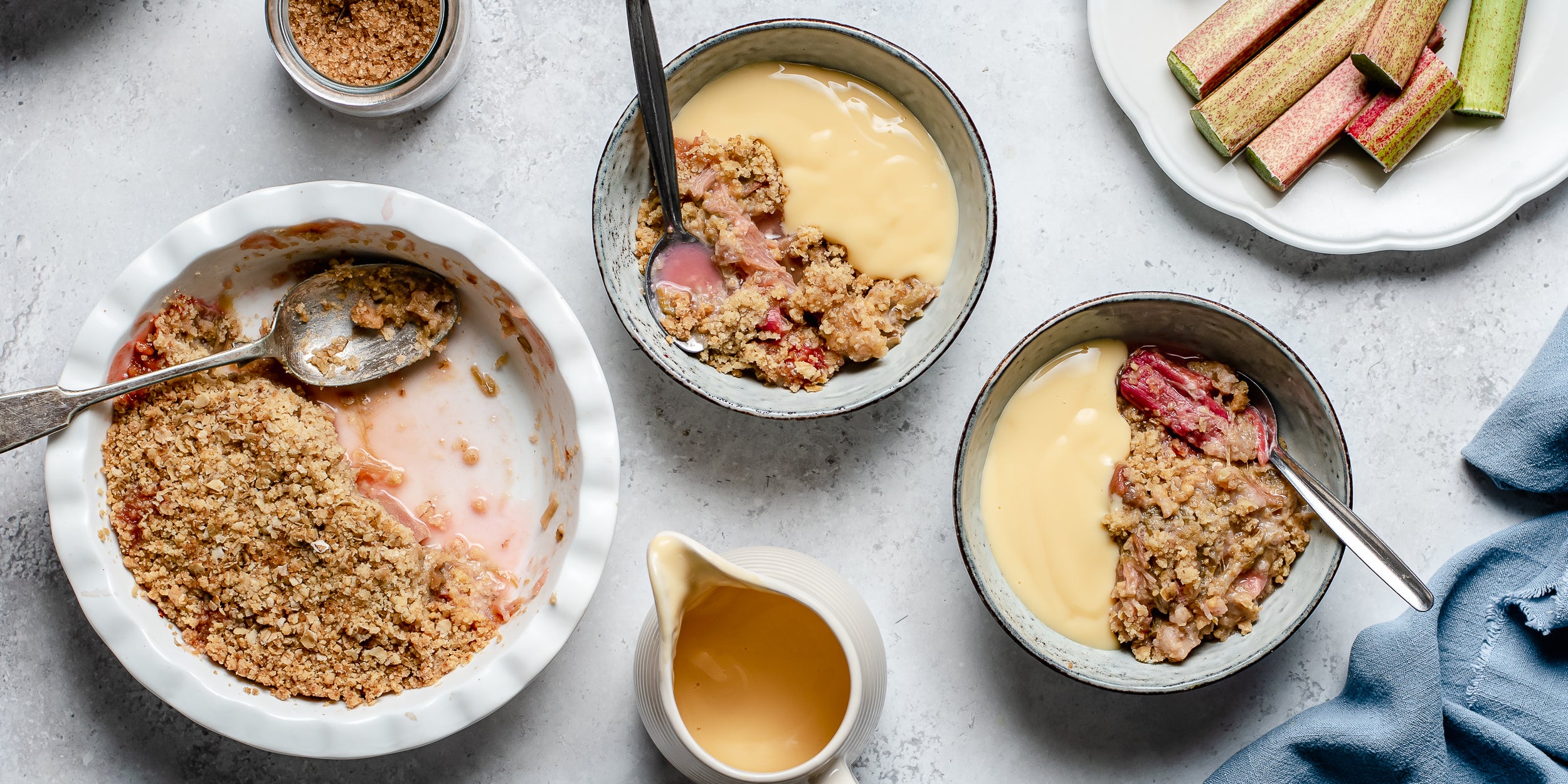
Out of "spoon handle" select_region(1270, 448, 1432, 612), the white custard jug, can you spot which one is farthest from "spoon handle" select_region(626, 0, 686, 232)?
"spoon handle" select_region(1270, 448, 1432, 612)

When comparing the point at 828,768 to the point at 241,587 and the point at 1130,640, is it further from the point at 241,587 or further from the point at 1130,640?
the point at 241,587

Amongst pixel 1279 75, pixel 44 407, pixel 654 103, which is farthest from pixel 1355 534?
pixel 44 407

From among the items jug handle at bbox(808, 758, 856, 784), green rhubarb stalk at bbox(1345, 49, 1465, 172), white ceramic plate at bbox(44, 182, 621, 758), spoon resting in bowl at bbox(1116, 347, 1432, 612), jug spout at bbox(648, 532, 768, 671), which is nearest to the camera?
jug spout at bbox(648, 532, 768, 671)

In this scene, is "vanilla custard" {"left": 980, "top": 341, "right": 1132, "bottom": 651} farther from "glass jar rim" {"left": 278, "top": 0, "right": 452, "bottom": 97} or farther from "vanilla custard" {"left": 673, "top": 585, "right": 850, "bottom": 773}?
"glass jar rim" {"left": 278, "top": 0, "right": 452, "bottom": 97}

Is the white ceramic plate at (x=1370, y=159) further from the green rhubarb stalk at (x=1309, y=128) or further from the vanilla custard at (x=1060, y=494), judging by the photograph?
the vanilla custard at (x=1060, y=494)

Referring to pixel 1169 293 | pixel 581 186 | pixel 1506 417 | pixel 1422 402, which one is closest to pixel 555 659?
pixel 581 186

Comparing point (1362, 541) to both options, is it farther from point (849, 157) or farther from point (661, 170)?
point (661, 170)
